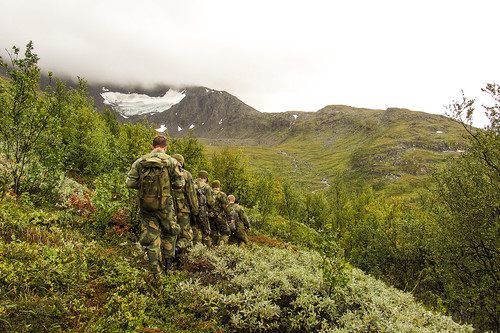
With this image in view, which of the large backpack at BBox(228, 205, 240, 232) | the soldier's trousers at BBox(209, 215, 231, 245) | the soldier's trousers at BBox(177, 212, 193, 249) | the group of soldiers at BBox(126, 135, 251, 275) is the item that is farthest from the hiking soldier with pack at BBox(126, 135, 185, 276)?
the large backpack at BBox(228, 205, 240, 232)

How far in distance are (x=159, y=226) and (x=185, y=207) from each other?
74.0 inches

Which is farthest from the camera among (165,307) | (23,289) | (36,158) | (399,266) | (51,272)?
(399,266)

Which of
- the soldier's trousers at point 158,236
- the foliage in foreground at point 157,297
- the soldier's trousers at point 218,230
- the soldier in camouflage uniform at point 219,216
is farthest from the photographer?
the soldier's trousers at point 218,230

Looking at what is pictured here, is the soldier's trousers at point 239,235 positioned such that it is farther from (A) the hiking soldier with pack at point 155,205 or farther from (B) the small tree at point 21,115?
(B) the small tree at point 21,115

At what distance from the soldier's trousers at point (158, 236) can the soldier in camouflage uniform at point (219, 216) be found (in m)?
4.23

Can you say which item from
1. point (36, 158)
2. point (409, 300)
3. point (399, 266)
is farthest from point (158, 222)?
point (399, 266)

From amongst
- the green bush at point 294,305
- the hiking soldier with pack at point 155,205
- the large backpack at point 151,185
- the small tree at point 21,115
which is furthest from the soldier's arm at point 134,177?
the small tree at point 21,115

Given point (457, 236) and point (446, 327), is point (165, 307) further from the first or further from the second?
point (457, 236)

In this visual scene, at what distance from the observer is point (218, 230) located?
11352 mm

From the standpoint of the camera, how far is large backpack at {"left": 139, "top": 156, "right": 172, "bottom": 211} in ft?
19.7

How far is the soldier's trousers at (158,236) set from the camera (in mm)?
5879

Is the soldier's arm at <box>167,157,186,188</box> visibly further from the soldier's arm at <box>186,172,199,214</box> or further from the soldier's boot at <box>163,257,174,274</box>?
the soldier's boot at <box>163,257,174,274</box>

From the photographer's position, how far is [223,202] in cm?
1095

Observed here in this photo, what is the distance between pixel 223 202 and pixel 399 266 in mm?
17226
